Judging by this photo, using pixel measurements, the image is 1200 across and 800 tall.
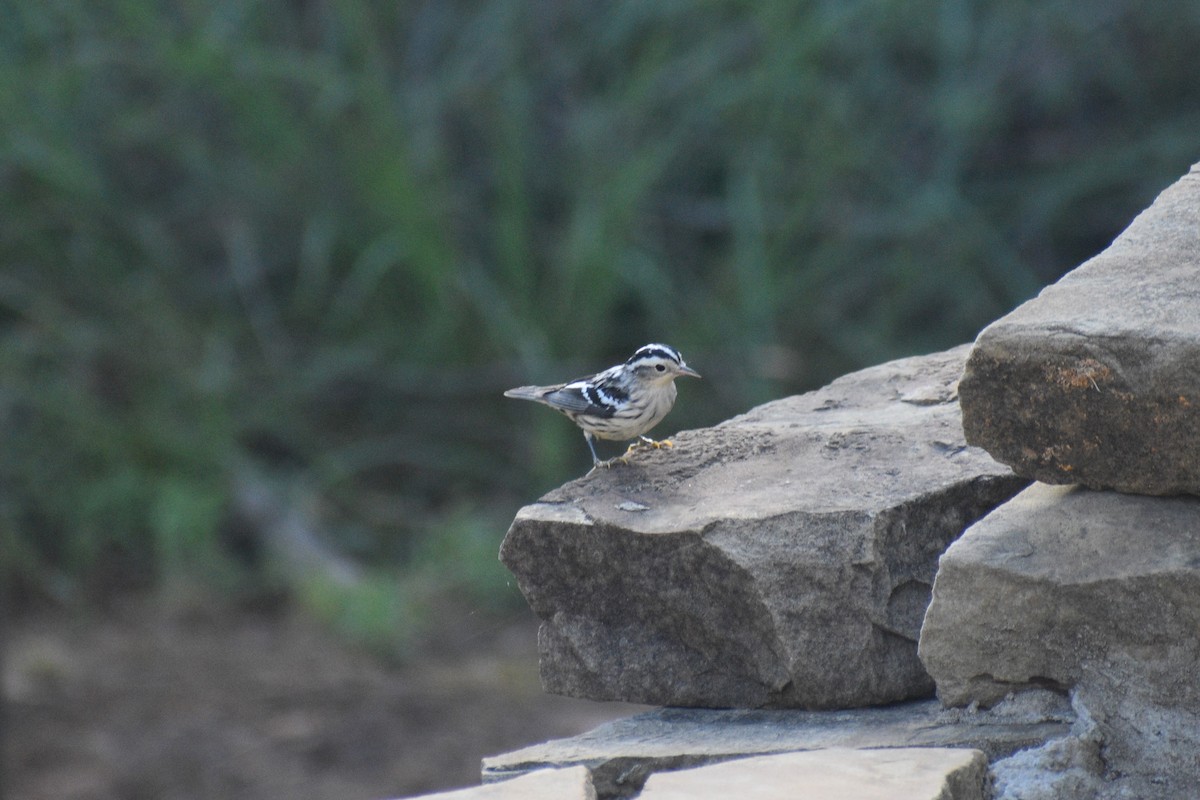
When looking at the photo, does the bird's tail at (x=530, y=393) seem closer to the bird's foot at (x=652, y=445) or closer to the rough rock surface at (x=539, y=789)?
the bird's foot at (x=652, y=445)

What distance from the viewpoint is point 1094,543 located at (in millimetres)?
2350

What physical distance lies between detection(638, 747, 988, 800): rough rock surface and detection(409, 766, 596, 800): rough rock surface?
106mm

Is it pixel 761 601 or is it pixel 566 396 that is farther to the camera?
pixel 566 396

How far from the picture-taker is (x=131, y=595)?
269 inches

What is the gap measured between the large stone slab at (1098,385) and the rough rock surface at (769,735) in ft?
1.29

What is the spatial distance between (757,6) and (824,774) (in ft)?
18.5

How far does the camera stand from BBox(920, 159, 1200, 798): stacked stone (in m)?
2.23

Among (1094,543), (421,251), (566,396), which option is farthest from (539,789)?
(421,251)

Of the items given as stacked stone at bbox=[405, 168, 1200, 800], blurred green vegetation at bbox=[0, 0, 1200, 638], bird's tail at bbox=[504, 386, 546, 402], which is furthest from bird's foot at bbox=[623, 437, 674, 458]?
blurred green vegetation at bbox=[0, 0, 1200, 638]

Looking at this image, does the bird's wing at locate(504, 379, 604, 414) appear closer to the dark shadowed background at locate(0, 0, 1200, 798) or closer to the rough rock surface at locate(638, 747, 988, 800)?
the rough rock surface at locate(638, 747, 988, 800)

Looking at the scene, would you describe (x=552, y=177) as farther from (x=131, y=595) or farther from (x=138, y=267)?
(x=131, y=595)

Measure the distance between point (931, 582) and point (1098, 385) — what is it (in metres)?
0.57

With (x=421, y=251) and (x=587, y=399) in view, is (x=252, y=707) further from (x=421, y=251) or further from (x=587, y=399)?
(x=587, y=399)

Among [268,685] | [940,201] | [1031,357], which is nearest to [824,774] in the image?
[1031,357]
